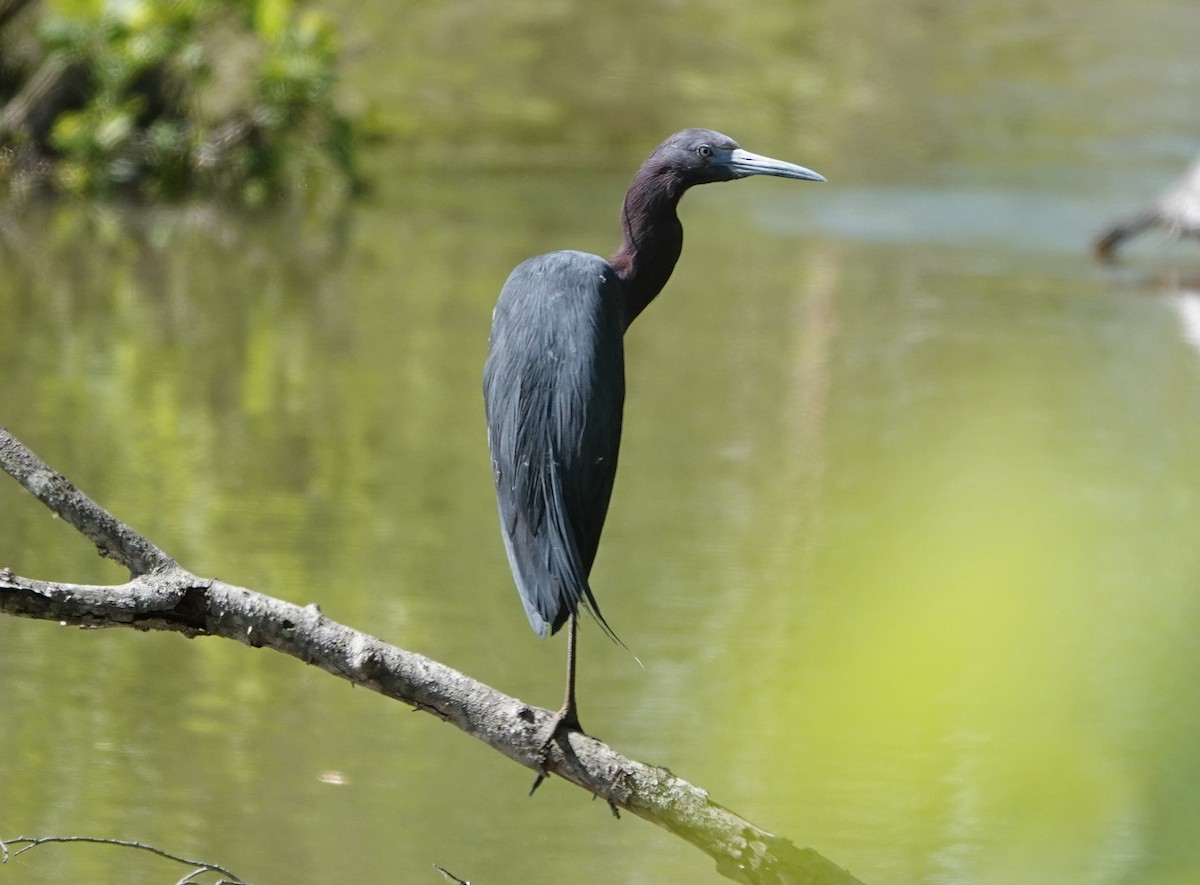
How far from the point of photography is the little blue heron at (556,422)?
2.60 meters

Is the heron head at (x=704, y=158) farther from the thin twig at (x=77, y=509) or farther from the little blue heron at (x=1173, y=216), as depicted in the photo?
the little blue heron at (x=1173, y=216)

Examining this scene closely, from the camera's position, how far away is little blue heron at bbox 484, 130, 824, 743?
2598 millimetres

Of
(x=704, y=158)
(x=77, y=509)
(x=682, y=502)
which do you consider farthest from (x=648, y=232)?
(x=682, y=502)

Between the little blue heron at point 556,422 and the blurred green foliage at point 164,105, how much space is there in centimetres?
856

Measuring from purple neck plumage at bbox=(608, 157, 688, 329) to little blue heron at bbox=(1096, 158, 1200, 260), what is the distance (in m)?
7.26

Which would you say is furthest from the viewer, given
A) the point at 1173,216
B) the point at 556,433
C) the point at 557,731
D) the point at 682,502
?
the point at 1173,216

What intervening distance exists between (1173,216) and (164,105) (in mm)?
6879

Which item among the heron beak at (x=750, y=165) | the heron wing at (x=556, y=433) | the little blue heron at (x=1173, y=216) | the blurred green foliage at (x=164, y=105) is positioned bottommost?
the heron wing at (x=556, y=433)

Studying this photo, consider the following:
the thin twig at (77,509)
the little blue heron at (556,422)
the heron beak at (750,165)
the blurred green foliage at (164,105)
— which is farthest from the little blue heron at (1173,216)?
the thin twig at (77,509)

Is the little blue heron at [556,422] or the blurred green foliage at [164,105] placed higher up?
the blurred green foliage at [164,105]

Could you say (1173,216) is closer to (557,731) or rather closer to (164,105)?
(164,105)

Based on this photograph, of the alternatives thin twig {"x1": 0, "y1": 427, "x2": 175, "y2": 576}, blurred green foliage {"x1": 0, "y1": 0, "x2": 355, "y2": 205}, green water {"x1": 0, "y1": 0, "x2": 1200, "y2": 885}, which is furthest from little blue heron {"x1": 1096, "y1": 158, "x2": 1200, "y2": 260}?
thin twig {"x1": 0, "y1": 427, "x2": 175, "y2": 576}

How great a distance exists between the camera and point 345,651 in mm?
2336

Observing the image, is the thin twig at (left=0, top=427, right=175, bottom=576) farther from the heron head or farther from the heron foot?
the heron head
